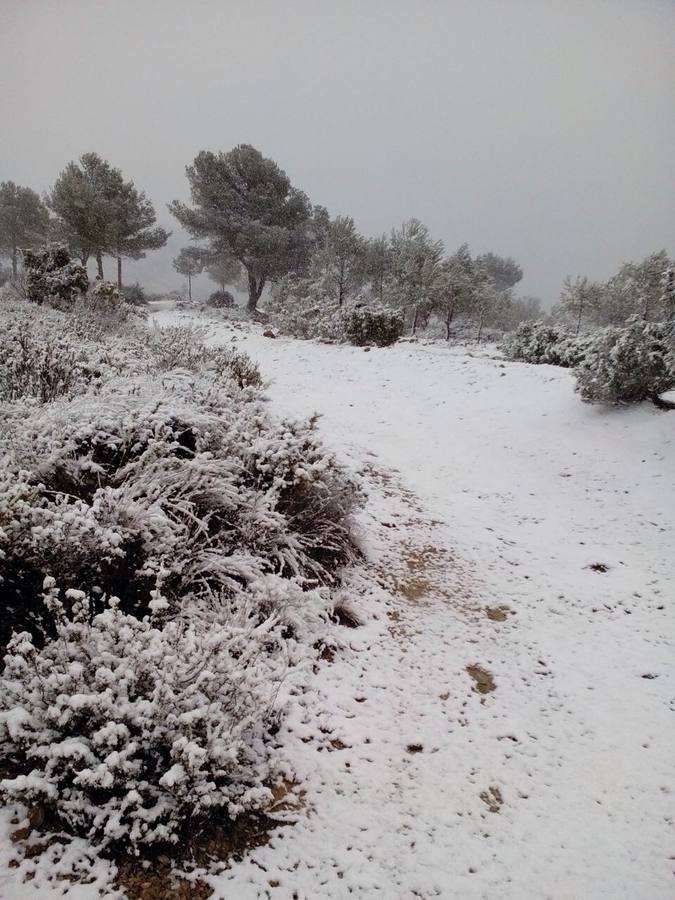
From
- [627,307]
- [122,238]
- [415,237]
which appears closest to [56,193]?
[122,238]

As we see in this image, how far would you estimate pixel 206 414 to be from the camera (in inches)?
152

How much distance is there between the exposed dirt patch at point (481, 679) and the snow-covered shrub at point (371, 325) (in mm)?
12434

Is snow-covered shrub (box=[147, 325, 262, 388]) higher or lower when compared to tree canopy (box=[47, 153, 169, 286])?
lower

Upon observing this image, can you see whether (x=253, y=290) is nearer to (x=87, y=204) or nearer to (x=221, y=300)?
(x=221, y=300)

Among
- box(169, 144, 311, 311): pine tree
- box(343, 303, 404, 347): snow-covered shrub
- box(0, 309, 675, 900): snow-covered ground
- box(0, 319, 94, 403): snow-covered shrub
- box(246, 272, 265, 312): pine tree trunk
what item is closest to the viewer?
box(0, 309, 675, 900): snow-covered ground

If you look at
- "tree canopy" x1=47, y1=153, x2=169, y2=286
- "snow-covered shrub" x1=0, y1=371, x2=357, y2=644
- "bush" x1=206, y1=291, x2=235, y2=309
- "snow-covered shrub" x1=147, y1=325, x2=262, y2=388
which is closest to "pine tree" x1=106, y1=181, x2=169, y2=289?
"tree canopy" x1=47, y1=153, x2=169, y2=286

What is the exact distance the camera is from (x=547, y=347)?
13773 millimetres

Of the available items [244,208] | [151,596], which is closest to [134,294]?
[244,208]

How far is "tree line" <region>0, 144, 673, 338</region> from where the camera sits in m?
23.5

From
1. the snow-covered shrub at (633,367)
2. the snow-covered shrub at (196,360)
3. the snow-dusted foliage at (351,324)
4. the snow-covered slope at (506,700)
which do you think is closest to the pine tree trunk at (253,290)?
the snow-dusted foliage at (351,324)

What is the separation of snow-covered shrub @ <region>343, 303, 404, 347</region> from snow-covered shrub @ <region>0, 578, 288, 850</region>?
13334 mm

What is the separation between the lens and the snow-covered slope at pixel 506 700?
1660mm

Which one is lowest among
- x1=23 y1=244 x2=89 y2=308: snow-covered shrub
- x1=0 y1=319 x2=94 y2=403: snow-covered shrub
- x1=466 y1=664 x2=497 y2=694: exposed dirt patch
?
x1=466 y1=664 x2=497 y2=694: exposed dirt patch

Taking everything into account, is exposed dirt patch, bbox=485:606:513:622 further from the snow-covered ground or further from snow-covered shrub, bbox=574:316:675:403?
snow-covered shrub, bbox=574:316:675:403
